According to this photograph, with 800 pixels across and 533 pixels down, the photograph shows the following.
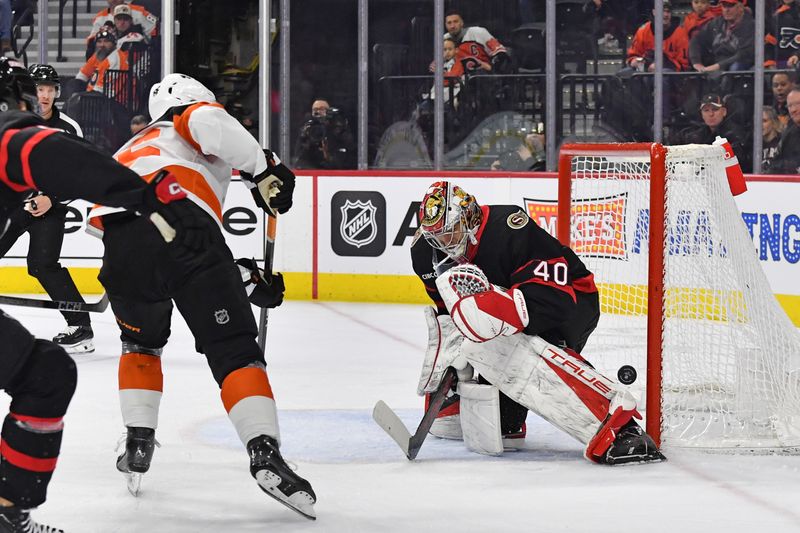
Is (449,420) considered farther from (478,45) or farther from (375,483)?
(478,45)

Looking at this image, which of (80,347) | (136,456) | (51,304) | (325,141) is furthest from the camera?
(325,141)

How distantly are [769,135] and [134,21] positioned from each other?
4123 millimetres

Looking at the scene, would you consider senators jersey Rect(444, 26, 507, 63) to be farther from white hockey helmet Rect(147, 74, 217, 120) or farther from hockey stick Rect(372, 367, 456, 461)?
white hockey helmet Rect(147, 74, 217, 120)

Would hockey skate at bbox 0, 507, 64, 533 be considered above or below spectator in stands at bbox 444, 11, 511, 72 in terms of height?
below

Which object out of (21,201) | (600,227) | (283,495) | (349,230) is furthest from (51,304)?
(349,230)

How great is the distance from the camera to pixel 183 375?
186 inches

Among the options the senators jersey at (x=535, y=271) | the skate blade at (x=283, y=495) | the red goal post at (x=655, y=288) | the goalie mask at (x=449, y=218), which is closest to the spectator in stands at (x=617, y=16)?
the red goal post at (x=655, y=288)

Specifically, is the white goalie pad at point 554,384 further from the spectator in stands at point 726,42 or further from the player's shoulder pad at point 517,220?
the spectator in stands at point 726,42

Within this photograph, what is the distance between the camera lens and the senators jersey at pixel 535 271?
3244 mm

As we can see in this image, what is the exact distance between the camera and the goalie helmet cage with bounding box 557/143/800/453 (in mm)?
3379

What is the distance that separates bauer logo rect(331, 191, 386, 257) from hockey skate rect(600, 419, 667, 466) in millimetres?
3918

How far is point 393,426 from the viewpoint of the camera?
10.9ft

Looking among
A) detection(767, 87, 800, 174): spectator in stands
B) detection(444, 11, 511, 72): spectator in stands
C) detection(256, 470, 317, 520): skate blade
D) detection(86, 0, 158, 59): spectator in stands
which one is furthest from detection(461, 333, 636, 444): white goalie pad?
detection(86, 0, 158, 59): spectator in stands

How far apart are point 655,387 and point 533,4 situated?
4769 mm
